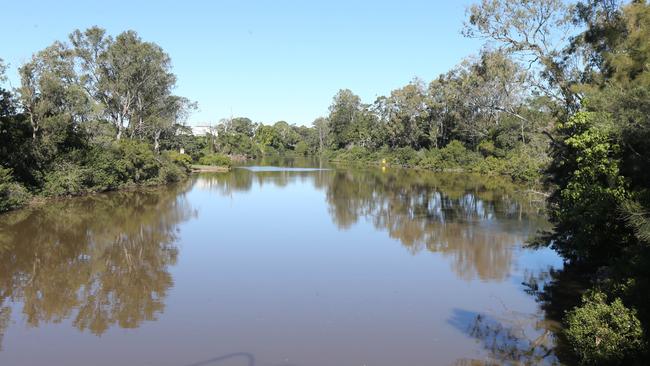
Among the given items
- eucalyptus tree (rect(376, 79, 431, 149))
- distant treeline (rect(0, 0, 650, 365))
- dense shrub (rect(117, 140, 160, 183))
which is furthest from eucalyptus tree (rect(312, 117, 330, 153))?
dense shrub (rect(117, 140, 160, 183))

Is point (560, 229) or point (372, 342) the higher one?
point (560, 229)

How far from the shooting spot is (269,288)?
12.2m

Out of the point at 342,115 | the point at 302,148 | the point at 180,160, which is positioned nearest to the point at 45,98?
the point at 180,160

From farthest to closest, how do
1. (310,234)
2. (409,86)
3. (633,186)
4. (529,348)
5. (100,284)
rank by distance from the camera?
(409,86) → (310,234) → (100,284) → (633,186) → (529,348)

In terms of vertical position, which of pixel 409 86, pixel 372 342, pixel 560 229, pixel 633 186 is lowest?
pixel 372 342

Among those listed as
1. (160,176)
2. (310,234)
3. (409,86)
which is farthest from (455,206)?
(409,86)

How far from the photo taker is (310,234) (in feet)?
64.2

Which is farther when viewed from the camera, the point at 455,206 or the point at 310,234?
the point at 455,206

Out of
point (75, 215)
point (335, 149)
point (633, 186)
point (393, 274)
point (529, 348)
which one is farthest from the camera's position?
point (335, 149)

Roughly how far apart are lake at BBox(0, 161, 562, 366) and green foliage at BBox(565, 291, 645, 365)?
2.54ft

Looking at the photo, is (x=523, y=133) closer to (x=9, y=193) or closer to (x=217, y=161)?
(x=9, y=193)

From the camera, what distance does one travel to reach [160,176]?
39031mm

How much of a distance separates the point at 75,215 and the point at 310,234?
10565 millimetres

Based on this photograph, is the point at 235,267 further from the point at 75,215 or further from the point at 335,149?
the point at 335,149
